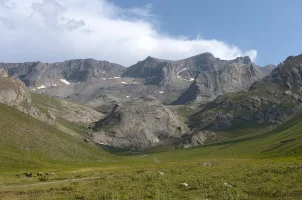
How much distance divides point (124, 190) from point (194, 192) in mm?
7592

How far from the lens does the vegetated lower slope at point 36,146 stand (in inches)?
4591

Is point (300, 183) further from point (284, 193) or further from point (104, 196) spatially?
point (104, 196)

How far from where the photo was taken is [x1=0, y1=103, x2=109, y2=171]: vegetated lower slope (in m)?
117

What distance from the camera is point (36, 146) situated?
139 metres

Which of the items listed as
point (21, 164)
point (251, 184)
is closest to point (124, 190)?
point (251, 184)

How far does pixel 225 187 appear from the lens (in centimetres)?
3459

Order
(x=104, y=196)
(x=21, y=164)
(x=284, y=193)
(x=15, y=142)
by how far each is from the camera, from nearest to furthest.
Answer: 1. (x=284, y=193)
2. (x=104, y=196)
3. (x=21, y=164)
4. (x=15, y=142)

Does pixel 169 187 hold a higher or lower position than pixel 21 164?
higher

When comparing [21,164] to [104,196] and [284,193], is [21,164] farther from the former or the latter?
[284,193]

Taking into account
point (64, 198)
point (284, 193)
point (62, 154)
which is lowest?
point (62, 154)

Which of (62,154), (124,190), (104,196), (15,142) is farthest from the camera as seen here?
(62,154)

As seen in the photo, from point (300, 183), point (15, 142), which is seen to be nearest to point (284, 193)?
point (300, 183)

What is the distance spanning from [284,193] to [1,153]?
297ft

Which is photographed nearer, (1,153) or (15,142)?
(1,153)
